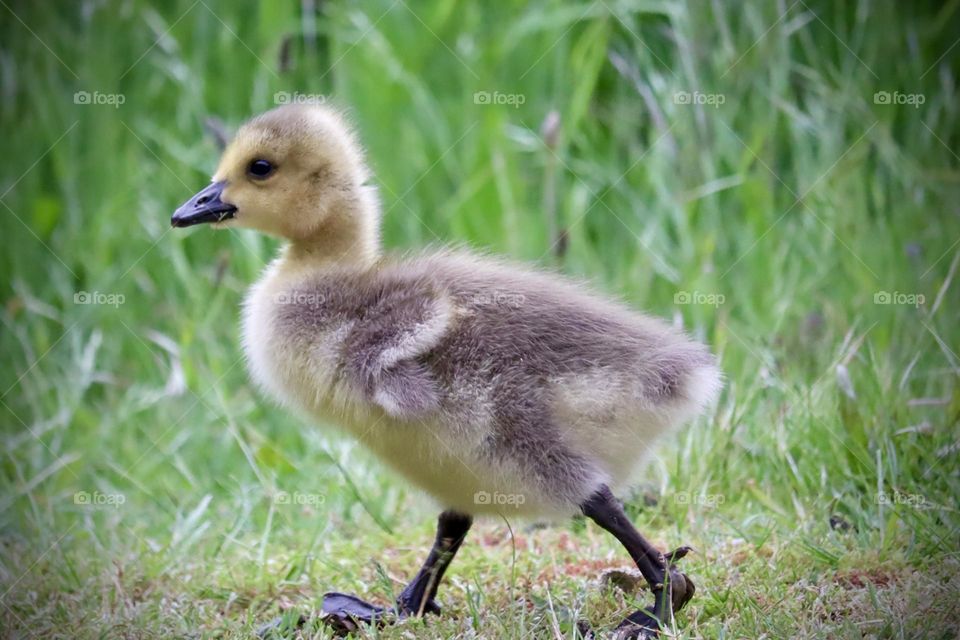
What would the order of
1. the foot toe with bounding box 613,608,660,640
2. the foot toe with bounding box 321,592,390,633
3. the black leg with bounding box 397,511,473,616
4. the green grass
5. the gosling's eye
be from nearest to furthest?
the foot toe with bounding box 613,608,660,640 < the foot toe with bounding box 321,592,390,633 < the black leg with bounding box 397,511,473,616 < the green grass < the gosling's eye

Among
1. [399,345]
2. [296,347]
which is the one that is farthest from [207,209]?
[399,345]

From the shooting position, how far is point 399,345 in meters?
2.46

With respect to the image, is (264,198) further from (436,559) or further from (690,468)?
(690,468)

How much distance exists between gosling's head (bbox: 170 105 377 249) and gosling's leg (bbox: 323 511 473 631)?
71cm

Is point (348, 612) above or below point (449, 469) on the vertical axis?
below

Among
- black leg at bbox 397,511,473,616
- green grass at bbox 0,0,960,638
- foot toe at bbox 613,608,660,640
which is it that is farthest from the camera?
green grass at bbox 0,0,960,638

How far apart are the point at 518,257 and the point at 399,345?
6.35 ft

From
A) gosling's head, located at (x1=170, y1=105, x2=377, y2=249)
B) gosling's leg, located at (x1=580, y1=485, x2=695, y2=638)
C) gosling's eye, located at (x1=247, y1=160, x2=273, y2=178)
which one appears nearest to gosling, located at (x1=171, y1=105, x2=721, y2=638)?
gosling's leg, located at (x1=580, y1=485, x2=695, y2=638)

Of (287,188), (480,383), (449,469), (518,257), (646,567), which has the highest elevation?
(287,188)

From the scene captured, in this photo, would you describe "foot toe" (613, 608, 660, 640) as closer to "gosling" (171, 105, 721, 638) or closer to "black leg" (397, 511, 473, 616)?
"gosling" (171, 105, 721, 638)

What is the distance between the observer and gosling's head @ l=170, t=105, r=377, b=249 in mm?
2863

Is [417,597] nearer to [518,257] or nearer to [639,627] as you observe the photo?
[639,627]

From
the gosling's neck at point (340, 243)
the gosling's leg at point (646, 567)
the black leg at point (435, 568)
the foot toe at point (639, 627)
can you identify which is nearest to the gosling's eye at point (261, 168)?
the gosling's neck at point (340, 243)

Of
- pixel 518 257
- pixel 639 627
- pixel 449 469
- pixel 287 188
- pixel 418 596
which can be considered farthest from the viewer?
pixel 518 257
